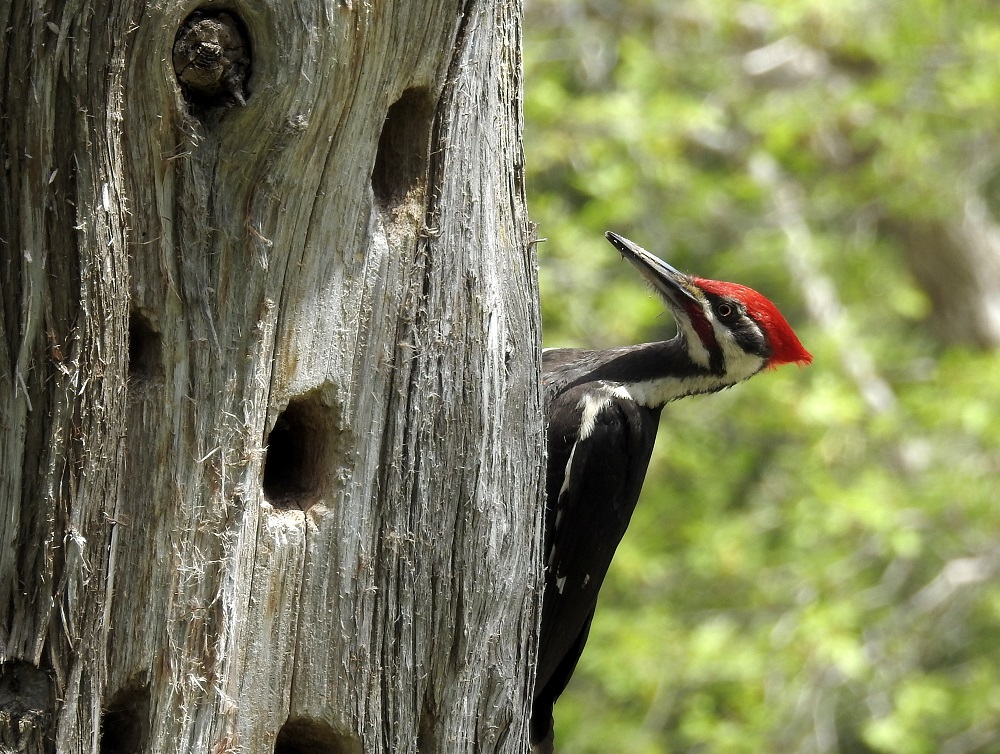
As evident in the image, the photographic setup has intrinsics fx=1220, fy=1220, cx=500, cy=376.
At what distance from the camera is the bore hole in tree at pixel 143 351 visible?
217 centimetres

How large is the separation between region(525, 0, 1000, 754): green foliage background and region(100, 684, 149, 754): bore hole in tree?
4551 millimetres

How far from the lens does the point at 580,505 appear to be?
3.59 meters

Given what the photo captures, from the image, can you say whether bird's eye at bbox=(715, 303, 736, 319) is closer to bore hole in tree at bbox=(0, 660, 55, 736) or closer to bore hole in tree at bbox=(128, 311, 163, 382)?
bore hole in tree at bbox=(128, 311, 163, 382)

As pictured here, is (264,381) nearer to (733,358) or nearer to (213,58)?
(213,58)

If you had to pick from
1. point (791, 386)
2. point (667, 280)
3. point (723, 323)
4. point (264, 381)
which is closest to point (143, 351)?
point (264, 381)

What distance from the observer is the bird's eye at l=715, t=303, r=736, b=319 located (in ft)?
12.6

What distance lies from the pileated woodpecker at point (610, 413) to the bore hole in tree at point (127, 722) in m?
1.39

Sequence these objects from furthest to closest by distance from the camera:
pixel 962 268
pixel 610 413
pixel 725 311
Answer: pixel 962 268 → pixel 725 311 → pixel 610 413

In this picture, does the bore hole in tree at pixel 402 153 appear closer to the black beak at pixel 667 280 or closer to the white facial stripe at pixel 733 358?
the black beak at pixel 667 280

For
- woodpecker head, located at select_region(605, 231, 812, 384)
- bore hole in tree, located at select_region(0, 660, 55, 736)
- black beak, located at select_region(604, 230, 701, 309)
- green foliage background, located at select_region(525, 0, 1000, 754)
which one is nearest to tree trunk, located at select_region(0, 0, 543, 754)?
bore hole in tree, located at select_region(0, 660, 55, 736)

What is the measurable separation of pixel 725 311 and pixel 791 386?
344 centimetres

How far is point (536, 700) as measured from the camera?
3584 millimetres

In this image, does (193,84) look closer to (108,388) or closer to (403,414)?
(108,388)

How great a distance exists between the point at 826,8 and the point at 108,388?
5.99 meters
